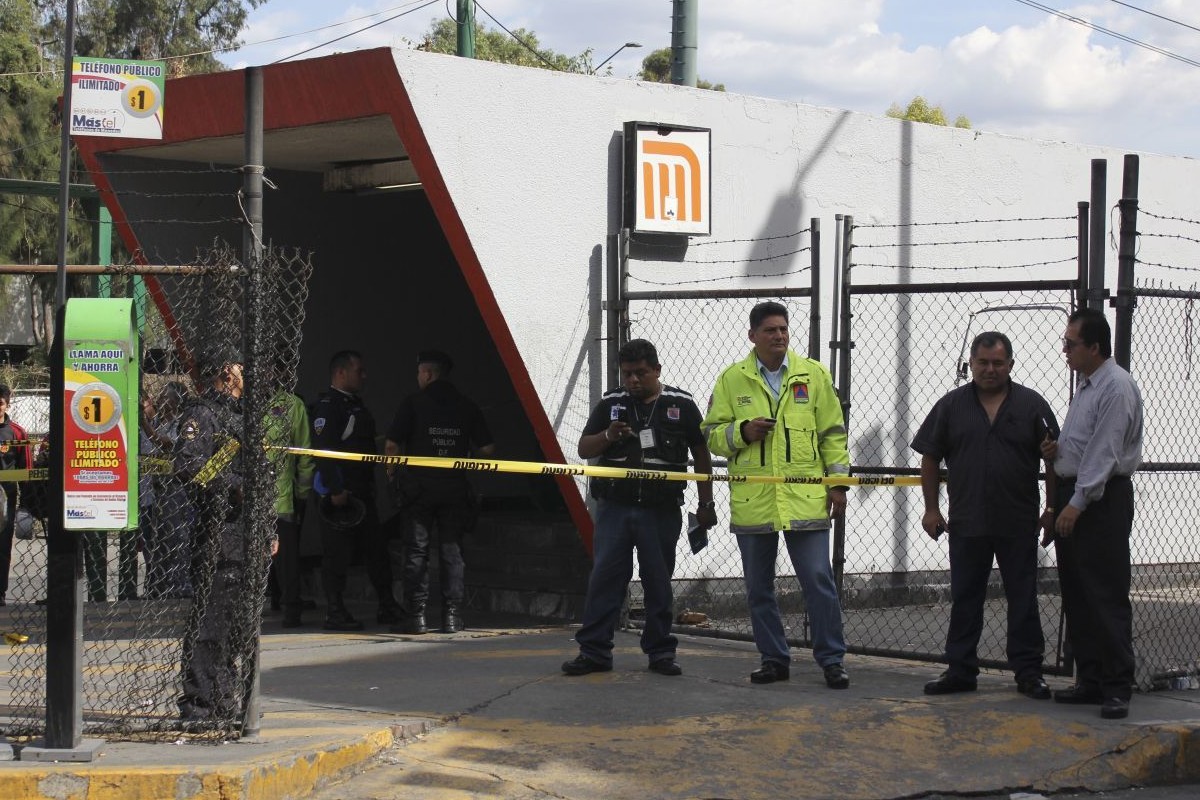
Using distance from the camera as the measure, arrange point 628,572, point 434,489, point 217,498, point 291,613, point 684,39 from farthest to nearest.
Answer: point 684,39 → point 291,613 → point 434,489 → point 628,572 → point 217,498

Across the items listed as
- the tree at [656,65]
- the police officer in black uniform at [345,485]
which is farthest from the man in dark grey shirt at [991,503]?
the tree at [656,65]

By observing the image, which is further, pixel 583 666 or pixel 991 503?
pixel 583 666

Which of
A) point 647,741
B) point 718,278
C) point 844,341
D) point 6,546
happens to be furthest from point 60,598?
point 6,546

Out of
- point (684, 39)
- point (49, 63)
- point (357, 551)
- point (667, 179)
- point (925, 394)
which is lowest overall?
point (357, 551)

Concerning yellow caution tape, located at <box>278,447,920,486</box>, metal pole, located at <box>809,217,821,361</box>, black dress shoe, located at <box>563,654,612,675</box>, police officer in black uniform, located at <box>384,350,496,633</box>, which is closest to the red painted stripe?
police officer in black uniform, located at <box>384,350,496,633</box>

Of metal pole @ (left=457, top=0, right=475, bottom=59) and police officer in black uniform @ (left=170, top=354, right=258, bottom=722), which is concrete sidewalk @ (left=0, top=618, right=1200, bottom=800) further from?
metal pole @ (left=457, top=0, right=475, bottom=59)

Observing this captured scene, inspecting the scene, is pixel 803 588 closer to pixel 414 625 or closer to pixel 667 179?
pixel 414 625

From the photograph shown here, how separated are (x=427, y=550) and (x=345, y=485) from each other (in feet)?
2.87

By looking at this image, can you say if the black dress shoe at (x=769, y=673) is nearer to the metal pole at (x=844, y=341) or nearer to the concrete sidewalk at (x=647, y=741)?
the concrete sidewalk at (x=647, y=741)

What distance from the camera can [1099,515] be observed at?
23.8ft

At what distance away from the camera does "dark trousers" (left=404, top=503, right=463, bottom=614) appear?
1009 cm

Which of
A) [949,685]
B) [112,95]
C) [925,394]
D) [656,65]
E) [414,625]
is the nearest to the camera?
[112,95]

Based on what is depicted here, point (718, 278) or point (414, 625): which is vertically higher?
point (718, 278)

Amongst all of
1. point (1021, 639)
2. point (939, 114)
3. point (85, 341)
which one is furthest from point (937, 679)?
point (939, 114)
